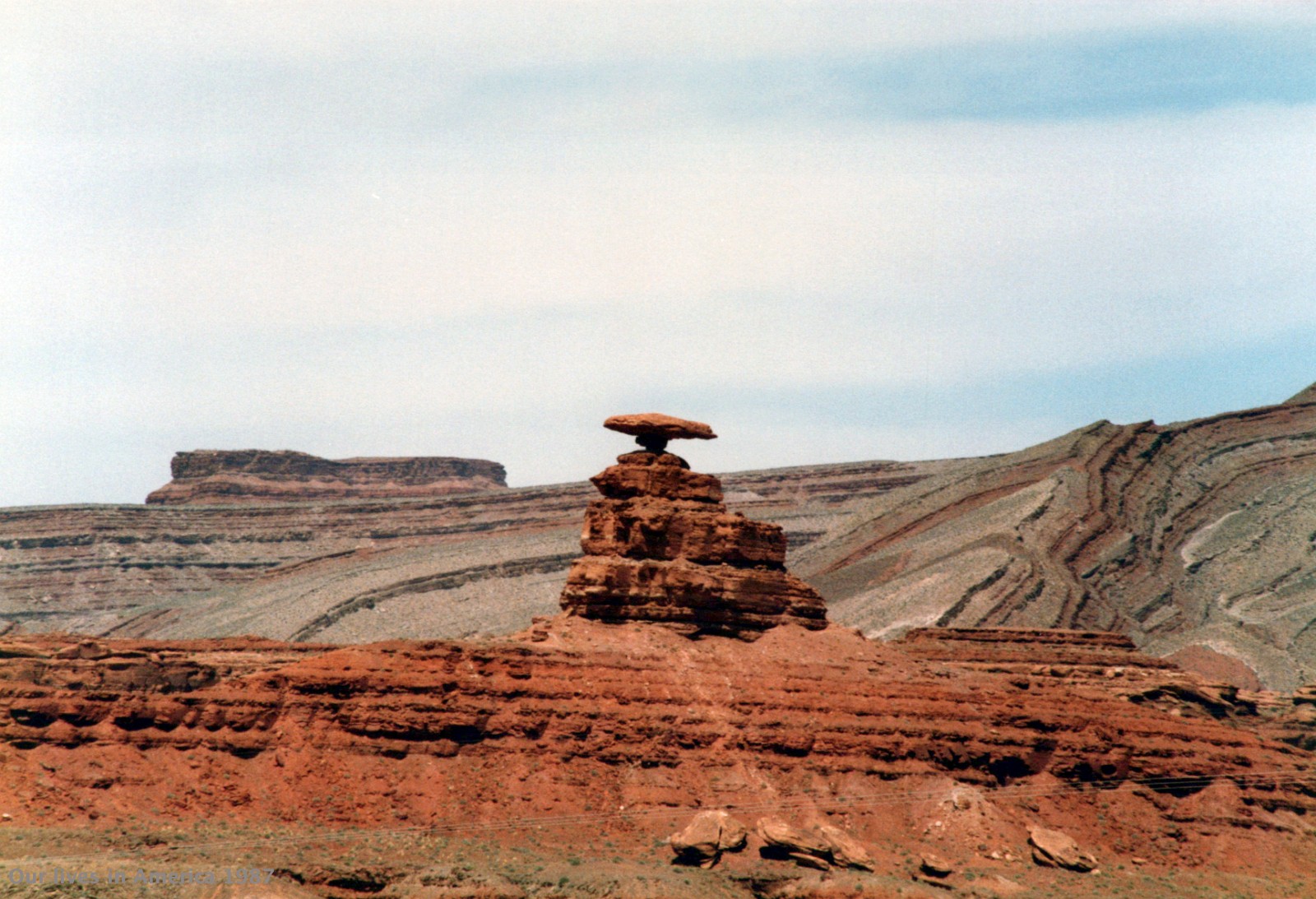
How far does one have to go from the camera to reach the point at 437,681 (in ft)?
136

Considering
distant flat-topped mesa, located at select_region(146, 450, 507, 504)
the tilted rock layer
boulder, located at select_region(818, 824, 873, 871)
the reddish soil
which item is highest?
distant flat-topped mesa, located at select_region(146, 450, 507, 504)

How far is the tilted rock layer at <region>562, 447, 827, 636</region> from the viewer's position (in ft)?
159

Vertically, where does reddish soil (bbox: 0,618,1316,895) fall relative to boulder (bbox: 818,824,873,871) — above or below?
above

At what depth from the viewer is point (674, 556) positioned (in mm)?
49531

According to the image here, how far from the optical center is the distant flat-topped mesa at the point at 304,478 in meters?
175

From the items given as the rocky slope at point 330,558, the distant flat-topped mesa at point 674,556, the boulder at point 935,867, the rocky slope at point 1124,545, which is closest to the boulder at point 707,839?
the boulder at point 935,867

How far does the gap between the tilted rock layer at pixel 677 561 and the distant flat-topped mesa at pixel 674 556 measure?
0.08 feet

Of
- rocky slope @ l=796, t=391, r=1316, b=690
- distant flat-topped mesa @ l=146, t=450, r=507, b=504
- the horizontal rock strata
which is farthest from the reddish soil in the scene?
distant flat-topped mesa @ l=146, t=450, r=507, b=504

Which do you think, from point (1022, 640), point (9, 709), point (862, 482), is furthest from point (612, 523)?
point (862, 482)

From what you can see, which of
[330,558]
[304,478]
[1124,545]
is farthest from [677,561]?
[304,478]

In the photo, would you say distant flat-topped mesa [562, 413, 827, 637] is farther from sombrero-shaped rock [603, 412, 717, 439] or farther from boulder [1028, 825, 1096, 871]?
boulder [1028, 825, 1096, 871]

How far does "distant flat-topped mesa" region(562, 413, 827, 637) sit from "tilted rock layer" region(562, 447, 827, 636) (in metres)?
0.02

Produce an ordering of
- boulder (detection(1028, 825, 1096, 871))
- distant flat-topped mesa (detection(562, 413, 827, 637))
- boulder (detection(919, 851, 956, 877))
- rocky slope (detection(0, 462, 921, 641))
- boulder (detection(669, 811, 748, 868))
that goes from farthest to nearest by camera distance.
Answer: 1. rocky slope (detection(0, 462, 921, 641))
2. distant flat-topped mesa (detection(562, 413, 827, 637))
3. boulder (detection(1028, 825, 1096, 871))
4. boulder (detection(919, 851, 956, 877))
5. boulder (detection(669, 811, 748, 868))

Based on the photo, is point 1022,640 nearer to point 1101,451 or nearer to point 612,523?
point 612,523
